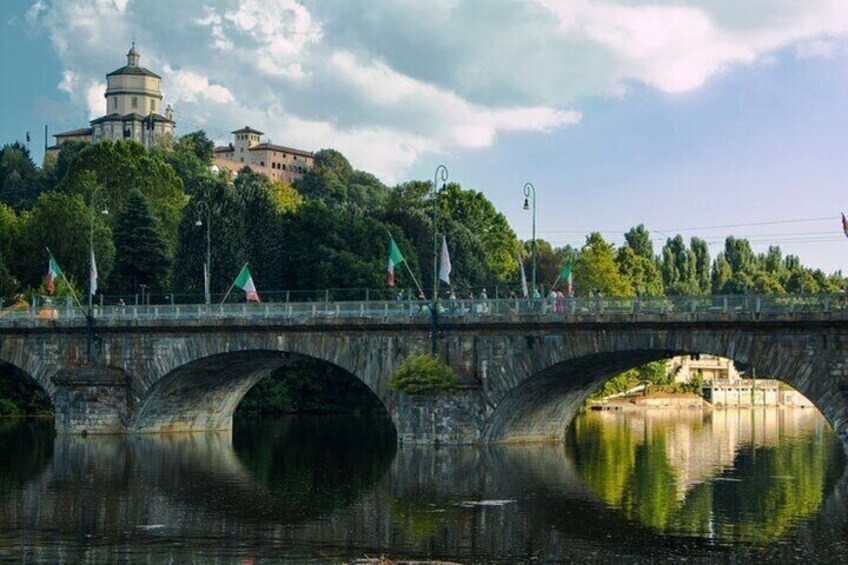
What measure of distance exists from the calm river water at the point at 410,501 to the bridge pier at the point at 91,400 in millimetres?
1580

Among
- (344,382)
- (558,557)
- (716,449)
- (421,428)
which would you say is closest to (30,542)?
(558,557)

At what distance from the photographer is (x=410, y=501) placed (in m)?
51.6

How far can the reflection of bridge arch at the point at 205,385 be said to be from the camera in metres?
72.8

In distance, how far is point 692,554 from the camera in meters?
40.9

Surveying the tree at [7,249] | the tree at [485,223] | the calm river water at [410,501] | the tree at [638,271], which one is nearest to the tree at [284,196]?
the tree at [485,223]

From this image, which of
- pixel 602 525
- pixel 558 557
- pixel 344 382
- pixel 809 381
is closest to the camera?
pixel 558 557

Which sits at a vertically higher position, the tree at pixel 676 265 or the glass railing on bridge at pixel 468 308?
the tree at pixel 676 265

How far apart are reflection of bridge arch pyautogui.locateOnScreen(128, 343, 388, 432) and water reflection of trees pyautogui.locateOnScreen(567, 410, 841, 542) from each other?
1294 centimetres

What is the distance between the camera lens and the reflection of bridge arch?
239ft

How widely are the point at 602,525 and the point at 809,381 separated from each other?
47.6 feet

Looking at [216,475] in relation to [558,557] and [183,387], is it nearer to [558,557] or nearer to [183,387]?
[183,387]

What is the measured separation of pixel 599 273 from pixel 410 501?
75.3m

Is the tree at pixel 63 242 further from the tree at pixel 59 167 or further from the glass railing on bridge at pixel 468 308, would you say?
the tree at pixel 59 167

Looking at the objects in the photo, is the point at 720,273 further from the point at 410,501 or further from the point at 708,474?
the point at 410,501
